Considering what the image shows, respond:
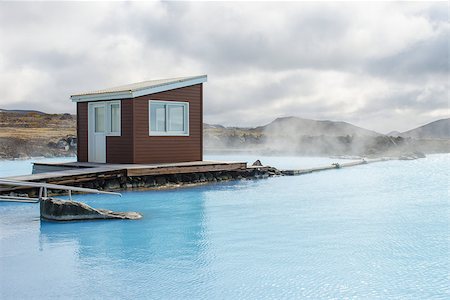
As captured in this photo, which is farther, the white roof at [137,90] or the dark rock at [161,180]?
the white roof at [137,90]

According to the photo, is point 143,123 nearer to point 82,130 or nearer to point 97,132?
point 97,132

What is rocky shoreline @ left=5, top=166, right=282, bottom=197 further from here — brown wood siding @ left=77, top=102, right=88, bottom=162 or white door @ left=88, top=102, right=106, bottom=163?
brown wood siding @ left=77, top=102, right=88, bottom=162

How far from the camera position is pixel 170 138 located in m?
14.9

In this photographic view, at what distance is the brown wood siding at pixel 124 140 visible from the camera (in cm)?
1389

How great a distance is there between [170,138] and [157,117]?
30.0 inches

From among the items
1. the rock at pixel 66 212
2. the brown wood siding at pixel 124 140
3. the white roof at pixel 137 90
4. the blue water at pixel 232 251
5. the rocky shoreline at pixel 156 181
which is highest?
the white roof at pixel 137 90

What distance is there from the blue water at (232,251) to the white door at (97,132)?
356 centimetres

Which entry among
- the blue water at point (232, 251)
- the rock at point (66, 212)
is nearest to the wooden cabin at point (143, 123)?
the blue water at point (232, 251)

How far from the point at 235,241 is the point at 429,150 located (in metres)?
42.2

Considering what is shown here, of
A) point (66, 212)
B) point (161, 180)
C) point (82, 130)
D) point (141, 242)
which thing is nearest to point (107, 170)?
point (161, 180)

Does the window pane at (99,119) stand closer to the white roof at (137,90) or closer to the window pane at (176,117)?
the white roof at (137,90)

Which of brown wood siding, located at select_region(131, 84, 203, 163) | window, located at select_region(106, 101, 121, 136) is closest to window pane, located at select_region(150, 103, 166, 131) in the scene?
brown wood siding, located at select_region(131, 84, 203, 163)

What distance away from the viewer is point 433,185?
16109 mm

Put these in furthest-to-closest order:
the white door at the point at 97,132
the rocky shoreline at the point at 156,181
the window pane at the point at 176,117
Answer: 1. the window pane at the point at 176,117
2. the white door at the point at 97,132
3. the rocky shoreline at the point at 156,181
